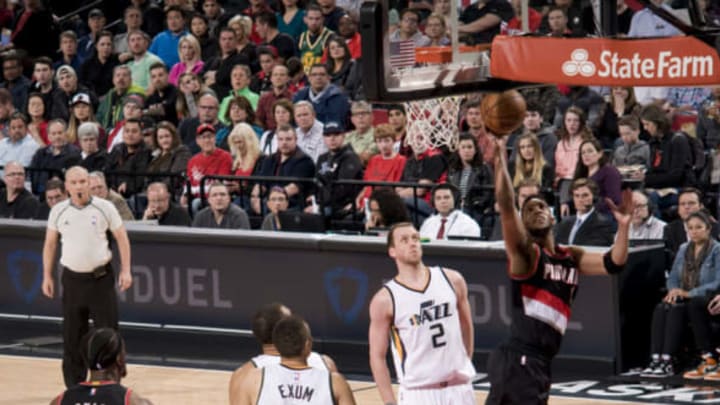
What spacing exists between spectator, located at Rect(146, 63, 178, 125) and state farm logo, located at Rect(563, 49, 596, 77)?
957 centimetres

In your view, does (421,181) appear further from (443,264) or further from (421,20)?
(421,20)

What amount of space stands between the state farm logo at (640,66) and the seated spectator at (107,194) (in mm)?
6911

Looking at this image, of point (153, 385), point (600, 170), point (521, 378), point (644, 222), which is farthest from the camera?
point (600, 170)

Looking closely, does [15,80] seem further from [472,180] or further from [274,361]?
[274,361]

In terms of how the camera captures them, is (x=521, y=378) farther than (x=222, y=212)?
No

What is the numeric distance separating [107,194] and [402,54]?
7076 mm

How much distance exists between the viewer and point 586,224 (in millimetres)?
13789

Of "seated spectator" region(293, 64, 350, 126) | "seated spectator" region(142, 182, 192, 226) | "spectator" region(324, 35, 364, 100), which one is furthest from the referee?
"spectator" region(324, 35, 364, 100)

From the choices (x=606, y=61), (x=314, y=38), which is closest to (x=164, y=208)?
(x=314, y=38)

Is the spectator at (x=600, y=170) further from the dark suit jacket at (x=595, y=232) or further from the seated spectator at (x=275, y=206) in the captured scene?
the seated spectator at (x=275, y=206)

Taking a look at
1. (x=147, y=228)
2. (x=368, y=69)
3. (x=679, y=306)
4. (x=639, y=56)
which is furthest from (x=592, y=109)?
(x=368, y=69)

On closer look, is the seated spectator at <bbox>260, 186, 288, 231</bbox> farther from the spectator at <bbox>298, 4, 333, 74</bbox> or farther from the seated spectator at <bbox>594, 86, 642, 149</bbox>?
the spectator at <bbox>298, 4, 333, 74</bbox>

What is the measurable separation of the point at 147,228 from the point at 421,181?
2.87 metres

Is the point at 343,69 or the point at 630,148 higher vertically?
the point at 343,69
